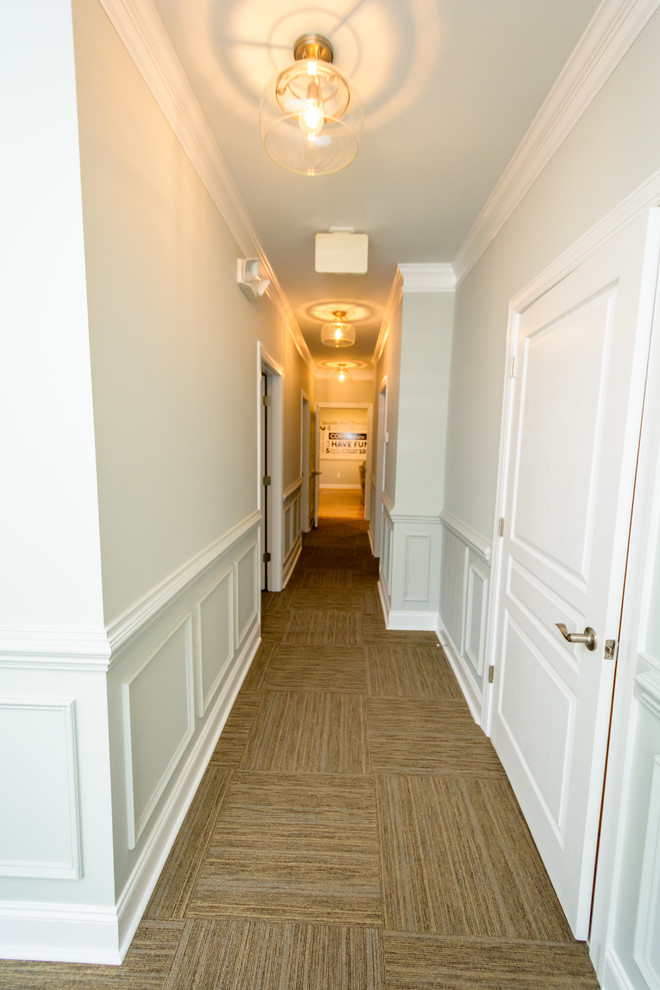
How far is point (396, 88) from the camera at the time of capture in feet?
5.00

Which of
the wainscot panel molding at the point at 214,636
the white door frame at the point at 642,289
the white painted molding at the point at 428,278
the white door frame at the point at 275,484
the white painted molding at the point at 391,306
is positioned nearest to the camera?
the white door frame at the point at 642,289

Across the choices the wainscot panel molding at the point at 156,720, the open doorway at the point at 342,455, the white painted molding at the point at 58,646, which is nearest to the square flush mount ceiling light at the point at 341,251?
the wainscot panel molding at the point at 156,720

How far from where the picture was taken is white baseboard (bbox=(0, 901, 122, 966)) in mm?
1229

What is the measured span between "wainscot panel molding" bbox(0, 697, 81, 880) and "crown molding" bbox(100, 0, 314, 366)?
5.86 ft

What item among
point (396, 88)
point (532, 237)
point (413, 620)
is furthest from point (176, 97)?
point (413, 620)

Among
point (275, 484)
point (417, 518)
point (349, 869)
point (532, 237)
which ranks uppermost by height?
point (532, 237)

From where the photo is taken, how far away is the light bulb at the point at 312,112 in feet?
4.25

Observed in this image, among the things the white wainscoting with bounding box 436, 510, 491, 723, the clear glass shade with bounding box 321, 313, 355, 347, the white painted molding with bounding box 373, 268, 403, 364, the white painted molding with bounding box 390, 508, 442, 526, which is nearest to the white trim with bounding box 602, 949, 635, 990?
the white wainscoting with bounding box 436, 510, 491, 723

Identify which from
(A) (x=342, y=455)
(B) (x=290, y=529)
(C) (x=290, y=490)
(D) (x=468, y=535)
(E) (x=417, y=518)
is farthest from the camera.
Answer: (A) (x=342, y=455)

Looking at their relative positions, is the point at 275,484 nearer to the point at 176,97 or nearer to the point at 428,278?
the point at 428,278

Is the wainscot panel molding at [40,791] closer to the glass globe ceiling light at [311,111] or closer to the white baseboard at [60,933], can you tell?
the white baseboard at [60,933]

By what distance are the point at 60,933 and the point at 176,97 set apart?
2557mm

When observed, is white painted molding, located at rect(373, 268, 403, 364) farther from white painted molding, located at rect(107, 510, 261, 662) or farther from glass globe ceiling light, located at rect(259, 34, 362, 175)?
white painted molding, located at rect(107, 510, 261, 662)

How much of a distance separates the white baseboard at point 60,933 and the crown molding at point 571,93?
2.72 m
